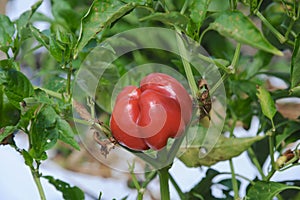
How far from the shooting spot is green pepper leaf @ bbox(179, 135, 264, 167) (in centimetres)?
74

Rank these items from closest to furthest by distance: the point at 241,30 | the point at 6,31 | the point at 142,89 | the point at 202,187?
the point at 241,30
the point at 142,89
the point at 6,31
the point at 202,187

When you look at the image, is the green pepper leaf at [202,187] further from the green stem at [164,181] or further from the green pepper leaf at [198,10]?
the green pepper leaf at [198,10]

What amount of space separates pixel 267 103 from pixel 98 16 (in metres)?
0.25

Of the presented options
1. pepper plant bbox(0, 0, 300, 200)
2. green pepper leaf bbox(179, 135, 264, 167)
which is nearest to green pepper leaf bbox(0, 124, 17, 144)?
pepper plant bbox(0, 0, 300, 200)

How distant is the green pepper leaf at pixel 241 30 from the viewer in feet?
1.61

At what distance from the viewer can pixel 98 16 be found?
0.55 m

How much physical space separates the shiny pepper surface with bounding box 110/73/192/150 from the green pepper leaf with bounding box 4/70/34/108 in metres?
0.09

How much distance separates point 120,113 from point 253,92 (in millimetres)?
276

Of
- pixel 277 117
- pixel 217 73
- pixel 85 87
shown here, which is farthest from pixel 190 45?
pixel 277 117

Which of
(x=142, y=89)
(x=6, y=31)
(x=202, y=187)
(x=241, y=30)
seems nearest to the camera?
(x=241, y=30)

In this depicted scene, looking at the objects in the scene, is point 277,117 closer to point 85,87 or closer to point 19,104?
point 85,87

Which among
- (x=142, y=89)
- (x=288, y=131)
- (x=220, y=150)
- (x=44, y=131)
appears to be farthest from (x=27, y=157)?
(x=288, y=131)

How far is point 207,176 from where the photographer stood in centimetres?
86

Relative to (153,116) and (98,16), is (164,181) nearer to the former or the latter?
(153,116)
